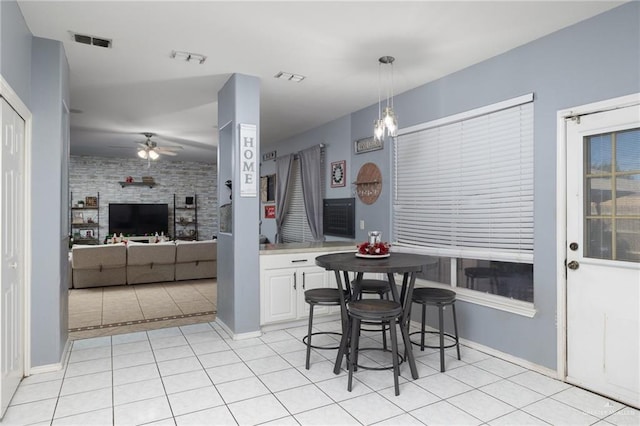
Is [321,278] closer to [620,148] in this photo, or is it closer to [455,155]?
[455,155]

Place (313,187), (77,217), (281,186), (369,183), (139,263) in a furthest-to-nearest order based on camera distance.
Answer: (77,217) → (281,186) → (139,263) → (313,187) → (369,183)

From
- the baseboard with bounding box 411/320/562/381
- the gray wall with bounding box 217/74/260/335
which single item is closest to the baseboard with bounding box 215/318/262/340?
the gray wall with bounding box 217/74/260/335

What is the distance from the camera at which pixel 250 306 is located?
3992 millimetres

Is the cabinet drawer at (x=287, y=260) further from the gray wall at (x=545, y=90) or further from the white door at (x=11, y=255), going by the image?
the white door at (x=11, y=255)

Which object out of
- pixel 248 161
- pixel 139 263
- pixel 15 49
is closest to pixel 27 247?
pixel 15 49

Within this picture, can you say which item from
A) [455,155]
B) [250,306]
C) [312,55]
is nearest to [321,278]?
[250,306]

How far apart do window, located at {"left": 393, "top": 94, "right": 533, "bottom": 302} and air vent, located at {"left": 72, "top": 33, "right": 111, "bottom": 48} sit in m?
3.07

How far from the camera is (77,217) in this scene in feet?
30.9

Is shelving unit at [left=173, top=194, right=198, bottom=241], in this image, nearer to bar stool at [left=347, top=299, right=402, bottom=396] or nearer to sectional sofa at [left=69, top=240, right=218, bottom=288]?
sectional sofa at [left=69, top=240, right=218, bottom=288]

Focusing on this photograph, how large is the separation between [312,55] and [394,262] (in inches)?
77.5

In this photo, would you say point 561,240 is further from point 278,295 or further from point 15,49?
point 15,49

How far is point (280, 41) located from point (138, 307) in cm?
394

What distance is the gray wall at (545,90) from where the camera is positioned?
104 inches

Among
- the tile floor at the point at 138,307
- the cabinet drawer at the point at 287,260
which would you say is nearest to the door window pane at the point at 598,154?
the cabinet drawer at the point at 287,260
